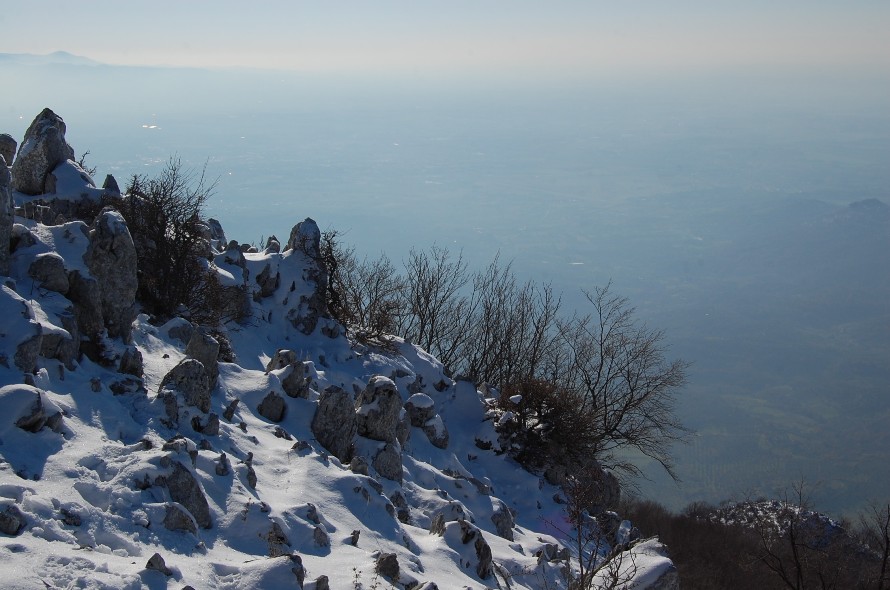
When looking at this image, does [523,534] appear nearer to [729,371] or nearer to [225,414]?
[225,414]

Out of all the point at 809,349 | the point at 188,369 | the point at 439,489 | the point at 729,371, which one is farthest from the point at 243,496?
the point at 809,349

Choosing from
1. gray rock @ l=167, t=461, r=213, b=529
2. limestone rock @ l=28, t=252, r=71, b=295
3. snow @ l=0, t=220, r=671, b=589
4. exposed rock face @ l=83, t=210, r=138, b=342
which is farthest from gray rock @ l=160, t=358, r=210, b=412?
limestone rock @ l=28, t=252, r=71, b=295

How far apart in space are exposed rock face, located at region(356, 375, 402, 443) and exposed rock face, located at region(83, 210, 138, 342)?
205 inches

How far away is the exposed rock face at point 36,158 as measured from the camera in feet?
51.9

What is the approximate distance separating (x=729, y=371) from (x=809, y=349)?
1095 inches

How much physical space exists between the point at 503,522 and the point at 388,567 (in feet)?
22.0

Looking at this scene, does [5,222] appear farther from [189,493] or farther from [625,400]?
[625,400]

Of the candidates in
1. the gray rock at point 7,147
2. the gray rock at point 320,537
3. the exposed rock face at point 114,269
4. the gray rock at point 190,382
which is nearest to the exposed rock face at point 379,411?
the gray rock at point 190,382

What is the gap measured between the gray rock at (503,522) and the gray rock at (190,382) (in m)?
7.19

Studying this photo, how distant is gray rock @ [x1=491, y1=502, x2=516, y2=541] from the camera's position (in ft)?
49.6

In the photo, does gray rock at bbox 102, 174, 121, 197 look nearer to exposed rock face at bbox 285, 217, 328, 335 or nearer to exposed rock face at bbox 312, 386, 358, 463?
exposed rock face at bbox 285, 217, 328, 335

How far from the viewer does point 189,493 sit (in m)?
8.95

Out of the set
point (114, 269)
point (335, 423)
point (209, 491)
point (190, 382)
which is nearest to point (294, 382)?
point (335, 423)

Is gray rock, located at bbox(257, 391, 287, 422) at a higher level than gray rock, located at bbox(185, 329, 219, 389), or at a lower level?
lower
